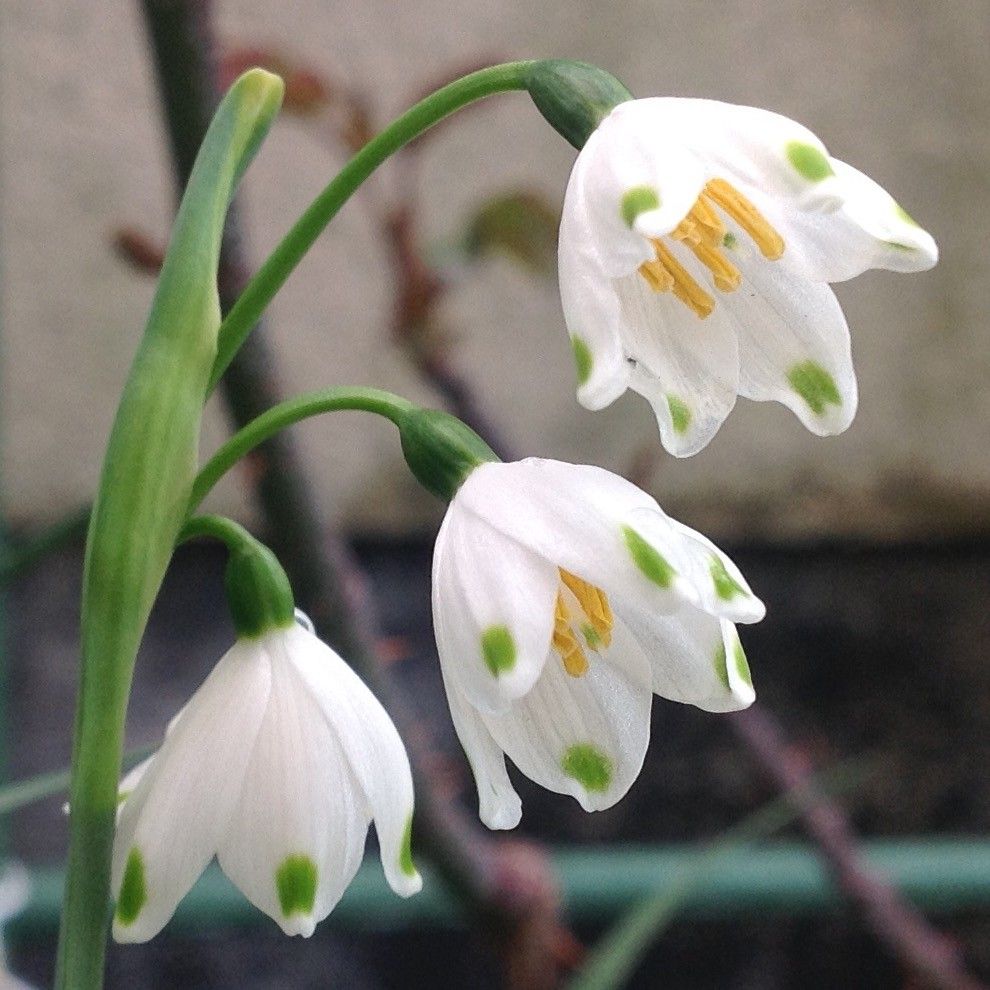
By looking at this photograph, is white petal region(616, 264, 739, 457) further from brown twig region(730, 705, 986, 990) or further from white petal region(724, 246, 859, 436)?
brown twig region(730, 705, 986, 990)

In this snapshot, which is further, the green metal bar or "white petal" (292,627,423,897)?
the green metal bar

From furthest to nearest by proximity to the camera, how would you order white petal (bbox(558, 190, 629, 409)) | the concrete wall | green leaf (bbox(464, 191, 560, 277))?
the concrete wall, green leaf (bbox(464, 191, 560, 277)), white petal (bbox(558, 190, 629, 409))

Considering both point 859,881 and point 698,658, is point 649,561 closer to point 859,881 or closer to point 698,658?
point 698,658

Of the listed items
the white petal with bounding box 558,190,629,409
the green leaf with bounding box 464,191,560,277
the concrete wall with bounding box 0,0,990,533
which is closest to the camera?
the white petal with bounding box 558,190,629,409

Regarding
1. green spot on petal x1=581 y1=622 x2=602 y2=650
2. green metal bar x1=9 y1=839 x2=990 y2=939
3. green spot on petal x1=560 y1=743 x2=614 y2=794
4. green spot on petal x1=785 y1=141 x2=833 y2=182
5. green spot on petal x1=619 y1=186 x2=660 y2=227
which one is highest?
green spot on petal x1=785 y1=141 x2=833 y2=182

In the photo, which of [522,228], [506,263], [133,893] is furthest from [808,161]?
[506,263]

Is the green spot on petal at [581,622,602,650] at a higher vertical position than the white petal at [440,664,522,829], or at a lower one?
higher

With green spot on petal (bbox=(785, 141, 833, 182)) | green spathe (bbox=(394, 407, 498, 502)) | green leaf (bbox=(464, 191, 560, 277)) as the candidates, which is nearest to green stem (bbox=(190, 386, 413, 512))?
green spathe (bbox=(394, 407, 498, 502))
